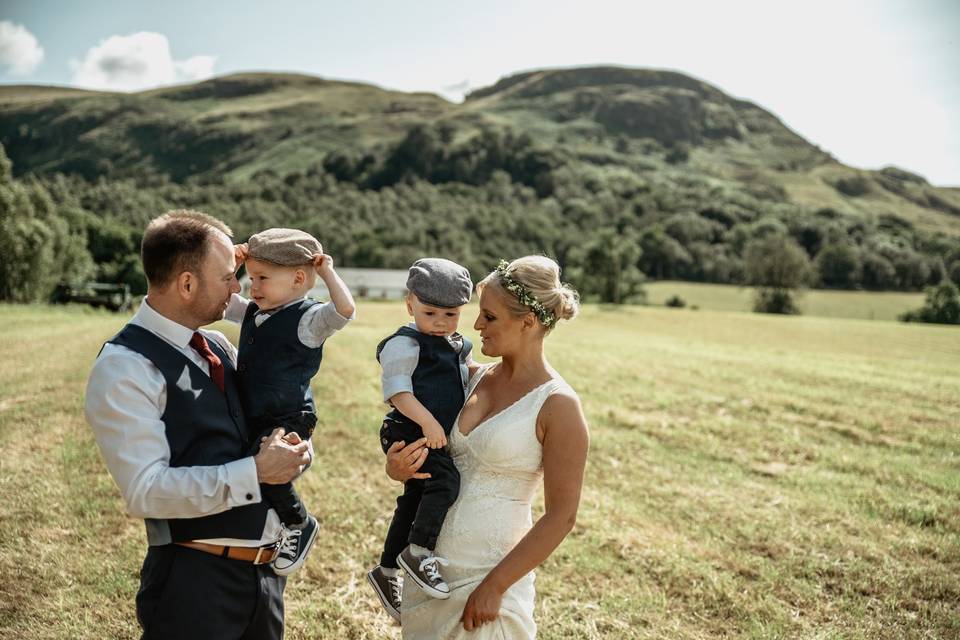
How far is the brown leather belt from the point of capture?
2941 mm

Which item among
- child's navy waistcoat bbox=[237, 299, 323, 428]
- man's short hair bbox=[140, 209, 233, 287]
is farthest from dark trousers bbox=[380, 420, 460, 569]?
man's short hair bbox=[140, 209, 233, 287]

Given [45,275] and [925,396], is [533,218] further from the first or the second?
[925,396]

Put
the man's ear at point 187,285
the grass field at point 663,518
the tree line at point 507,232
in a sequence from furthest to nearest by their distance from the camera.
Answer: the tree line at point 507,232 → the grass field at point 663,518 → the man's ear at point 187,285

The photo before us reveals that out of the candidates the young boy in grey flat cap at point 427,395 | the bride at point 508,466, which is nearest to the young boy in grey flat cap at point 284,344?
the young boy in grey flat cap at point 427,395

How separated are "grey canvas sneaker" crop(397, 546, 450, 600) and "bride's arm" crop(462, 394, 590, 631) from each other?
191 millimetres

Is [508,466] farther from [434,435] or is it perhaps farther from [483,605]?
[483,605]

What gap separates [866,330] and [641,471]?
4457 centimetres

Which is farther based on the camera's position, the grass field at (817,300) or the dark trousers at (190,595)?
the grass field at (817,300)

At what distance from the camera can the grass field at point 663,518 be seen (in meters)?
5.82

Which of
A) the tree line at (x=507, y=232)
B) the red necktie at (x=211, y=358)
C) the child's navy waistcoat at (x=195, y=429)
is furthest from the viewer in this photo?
the tree line at (x=507, y=232)

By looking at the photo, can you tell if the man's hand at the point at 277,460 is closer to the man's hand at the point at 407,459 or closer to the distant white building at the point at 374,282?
the man's hand at the point at 407,459

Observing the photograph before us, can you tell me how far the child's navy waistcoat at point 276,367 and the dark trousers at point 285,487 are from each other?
0.08 feet

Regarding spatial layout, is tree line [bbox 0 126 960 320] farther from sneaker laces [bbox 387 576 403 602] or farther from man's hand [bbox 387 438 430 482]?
man's hand [bbox 387 438 430 482]

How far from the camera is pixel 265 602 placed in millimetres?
3203
